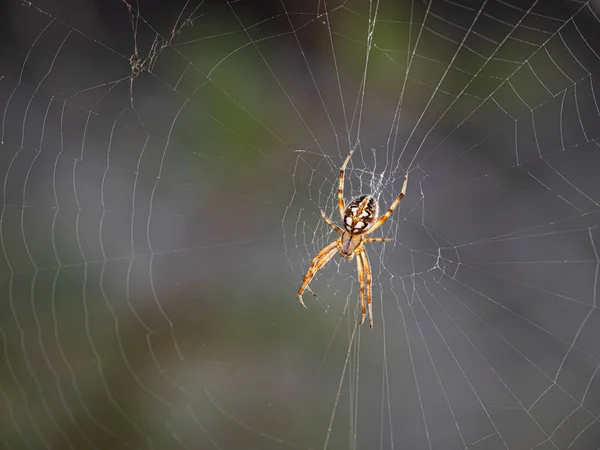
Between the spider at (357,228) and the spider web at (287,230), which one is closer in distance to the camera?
the spider at (357,228)

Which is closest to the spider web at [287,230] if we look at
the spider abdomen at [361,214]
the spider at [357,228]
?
the spider at [357,228]

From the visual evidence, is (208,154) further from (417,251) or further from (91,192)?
(417,251)

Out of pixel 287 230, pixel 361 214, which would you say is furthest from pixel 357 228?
pixel 287 230

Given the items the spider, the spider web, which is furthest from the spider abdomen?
the spider web

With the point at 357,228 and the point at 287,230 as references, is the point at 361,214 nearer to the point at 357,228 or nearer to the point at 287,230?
the point at 357,228

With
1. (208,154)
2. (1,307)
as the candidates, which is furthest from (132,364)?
(208,154)

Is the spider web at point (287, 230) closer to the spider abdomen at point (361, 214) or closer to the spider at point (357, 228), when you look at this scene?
the spider at point (357, 228)

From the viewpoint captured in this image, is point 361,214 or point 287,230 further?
point 287,230
